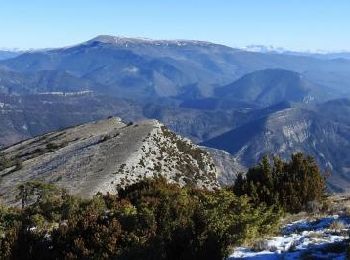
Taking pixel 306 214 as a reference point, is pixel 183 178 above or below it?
below

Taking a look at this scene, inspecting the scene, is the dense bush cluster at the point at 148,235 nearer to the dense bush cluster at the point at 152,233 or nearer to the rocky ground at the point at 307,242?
the dense bush cluster at the point at 152,233

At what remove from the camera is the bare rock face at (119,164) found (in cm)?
4856

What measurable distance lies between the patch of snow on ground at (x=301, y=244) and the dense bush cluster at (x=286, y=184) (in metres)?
4.39

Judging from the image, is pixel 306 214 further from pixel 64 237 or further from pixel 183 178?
pixel 183 178

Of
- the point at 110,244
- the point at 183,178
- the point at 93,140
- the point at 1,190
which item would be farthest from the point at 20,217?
the point at 93,140

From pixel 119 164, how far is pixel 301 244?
4026 cm

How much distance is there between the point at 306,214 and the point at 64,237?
9.08 meters

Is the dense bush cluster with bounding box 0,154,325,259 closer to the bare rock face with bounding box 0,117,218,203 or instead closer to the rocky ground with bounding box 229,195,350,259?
the rocky ground with bounding box 229,195,350,259

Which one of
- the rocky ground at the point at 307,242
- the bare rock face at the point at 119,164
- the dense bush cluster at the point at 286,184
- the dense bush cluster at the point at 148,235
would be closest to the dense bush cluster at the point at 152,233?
the dense bush cluster at the point at 148,235

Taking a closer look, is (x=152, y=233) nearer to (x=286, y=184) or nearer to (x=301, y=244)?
(x=301, y=244)

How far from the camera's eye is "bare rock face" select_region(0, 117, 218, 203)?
159 ft

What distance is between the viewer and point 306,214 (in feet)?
63.3

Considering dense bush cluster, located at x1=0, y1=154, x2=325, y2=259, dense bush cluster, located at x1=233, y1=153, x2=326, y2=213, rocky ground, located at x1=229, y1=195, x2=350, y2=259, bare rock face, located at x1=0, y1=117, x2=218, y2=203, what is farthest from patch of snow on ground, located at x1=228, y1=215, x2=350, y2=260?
bare rock face, located at x1=0, y1=117, x2=218, y2=203

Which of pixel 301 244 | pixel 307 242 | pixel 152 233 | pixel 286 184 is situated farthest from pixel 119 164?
pixel 301 244
